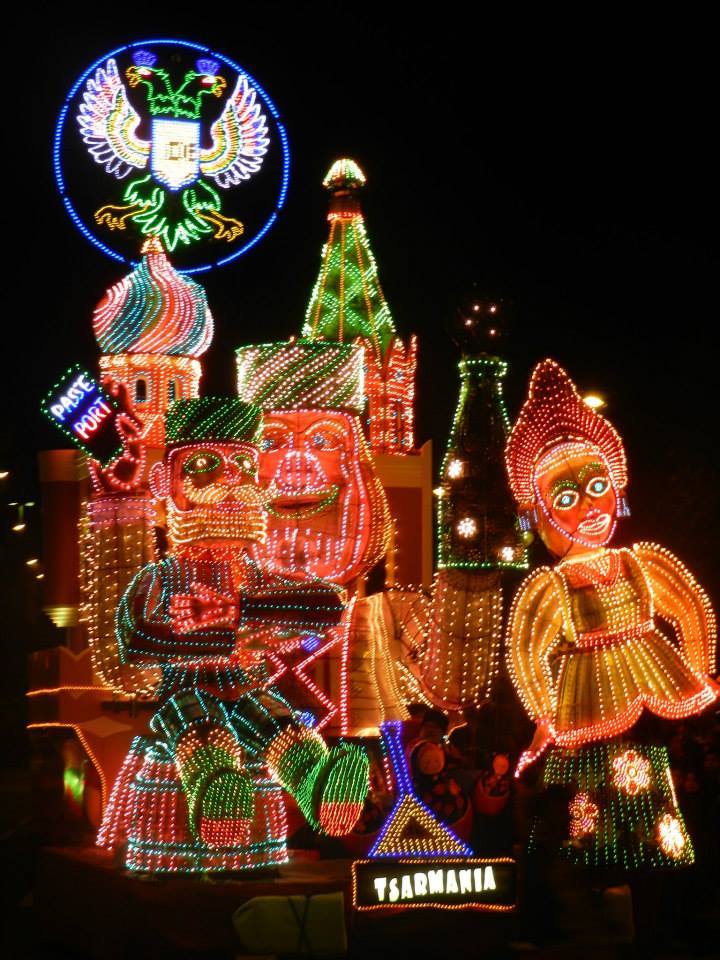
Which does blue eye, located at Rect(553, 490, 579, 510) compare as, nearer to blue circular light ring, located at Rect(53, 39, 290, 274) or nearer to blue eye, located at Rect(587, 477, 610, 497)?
blue eye, located at Rect(587, 477, 610, 497)

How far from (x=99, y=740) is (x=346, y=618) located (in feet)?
6.91

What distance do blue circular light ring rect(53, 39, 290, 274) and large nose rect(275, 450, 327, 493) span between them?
244 centimetres

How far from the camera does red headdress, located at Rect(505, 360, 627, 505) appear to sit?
1170cm

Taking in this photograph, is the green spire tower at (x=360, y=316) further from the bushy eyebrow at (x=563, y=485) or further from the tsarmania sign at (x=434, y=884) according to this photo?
the tsarmania sign at (x=434, y=884)

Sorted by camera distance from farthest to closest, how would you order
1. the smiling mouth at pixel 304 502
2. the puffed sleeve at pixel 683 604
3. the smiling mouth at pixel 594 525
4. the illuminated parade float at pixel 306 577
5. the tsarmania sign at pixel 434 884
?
the smiling mouth at pixel 304 502, the smiling mouth at pixel 594 525, the puffed sleeve at pixel 683 604, the illuminated parade float at pixel 306 577, the tsarmania sign at pixel 434 884

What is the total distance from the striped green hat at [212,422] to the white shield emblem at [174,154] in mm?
3510

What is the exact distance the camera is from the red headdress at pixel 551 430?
38.4 feet

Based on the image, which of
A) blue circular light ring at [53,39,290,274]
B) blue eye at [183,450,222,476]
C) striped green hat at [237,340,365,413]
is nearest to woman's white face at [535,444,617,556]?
striped green hat at [237,340,365,413]

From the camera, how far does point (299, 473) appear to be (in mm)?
12516

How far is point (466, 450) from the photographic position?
44.7 feet

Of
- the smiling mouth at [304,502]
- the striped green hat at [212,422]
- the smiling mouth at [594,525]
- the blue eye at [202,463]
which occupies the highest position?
the striped green hat at [212,422]

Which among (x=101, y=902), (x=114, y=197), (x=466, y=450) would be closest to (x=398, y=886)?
(x=101, y=902)

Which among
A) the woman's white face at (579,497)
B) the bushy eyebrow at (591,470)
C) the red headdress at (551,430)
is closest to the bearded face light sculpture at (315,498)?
the red headdress at (551,430)

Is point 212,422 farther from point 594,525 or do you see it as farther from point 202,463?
point 594,525
